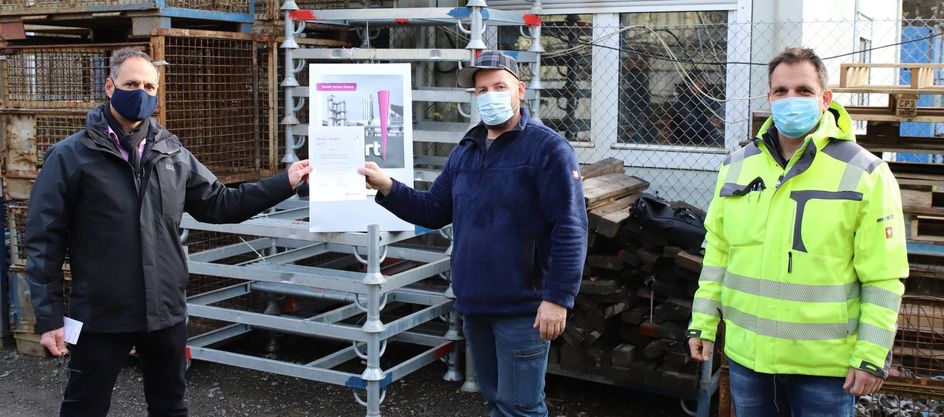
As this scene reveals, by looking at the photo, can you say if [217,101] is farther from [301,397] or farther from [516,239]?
[516,239]

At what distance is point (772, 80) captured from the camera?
11.5 feet

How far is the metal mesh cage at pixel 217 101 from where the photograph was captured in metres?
6.85

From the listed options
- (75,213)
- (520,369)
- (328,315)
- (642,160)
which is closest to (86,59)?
(328,315)

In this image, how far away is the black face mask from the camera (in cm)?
413

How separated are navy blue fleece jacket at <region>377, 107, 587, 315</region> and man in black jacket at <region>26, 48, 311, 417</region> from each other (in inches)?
51.5

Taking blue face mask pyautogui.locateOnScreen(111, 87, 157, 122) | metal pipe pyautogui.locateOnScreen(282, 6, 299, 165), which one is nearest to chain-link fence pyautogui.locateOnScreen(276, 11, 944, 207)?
metal pipe pyautogui.locateOnScreen(282, 6, 299, 165)

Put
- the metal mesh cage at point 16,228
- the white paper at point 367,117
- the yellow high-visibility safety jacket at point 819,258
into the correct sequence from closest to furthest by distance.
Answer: the yellow high-visibility safety jacket at point 819,258 → the white paper at point 367,117 → the metal mesh cage at point 16,228

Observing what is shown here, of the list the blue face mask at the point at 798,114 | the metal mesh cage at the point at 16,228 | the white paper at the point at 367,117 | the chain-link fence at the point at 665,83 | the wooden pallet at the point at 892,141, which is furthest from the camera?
the metal mesh cage at the point at 16,228

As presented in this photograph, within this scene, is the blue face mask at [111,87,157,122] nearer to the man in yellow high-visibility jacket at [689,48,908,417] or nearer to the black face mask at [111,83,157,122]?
the black face mask at [111,83,157,122]

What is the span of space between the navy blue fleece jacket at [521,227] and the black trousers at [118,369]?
1.29m

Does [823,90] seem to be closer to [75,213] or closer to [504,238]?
[504,238]

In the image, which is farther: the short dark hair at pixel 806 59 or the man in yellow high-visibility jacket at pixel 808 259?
the short dark hair at pixel 806 59

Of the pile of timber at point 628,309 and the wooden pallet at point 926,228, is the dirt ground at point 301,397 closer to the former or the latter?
the pile of timber at point 628,309

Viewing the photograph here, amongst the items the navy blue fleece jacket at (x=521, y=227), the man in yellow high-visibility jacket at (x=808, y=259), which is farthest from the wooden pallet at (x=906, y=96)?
the navy blue fleece jacket at (x=521, y=227)
